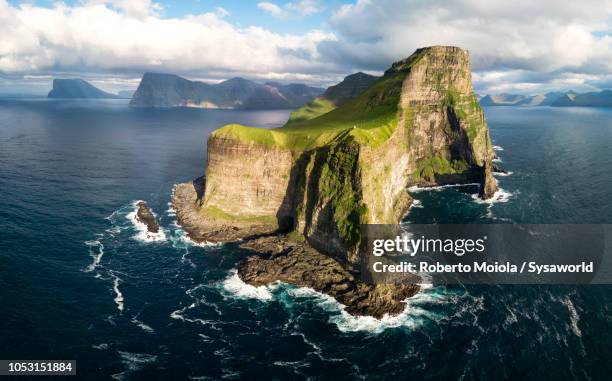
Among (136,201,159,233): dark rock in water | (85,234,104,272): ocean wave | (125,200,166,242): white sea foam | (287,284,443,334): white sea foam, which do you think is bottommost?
(287,284,443,334): white sea foam

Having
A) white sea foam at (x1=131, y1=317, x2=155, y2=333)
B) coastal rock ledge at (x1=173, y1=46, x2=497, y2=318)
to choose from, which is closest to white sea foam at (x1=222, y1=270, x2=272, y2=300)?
coastal rock ledge at (x1=173, y1=46, x2=497, y2=318)

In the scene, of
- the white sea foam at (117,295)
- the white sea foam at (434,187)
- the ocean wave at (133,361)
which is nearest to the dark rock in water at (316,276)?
the white sea foam at (117,295)

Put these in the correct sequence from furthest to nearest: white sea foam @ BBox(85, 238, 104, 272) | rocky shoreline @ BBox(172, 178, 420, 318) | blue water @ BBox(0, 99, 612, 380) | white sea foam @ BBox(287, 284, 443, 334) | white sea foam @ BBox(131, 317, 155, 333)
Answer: white sea foam @ BBox(85, 238, 104, 272) → rocky shoreline @ BBox(172, 178, 420, 318) → white sea foam @ BBox(287, 284, 443, 334) → white sea foam @ BBox(131, 317, 155, 333) → blue water @ BBox(0, 99, 612, 380)

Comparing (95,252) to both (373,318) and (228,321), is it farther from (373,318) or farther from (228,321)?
(373,318)

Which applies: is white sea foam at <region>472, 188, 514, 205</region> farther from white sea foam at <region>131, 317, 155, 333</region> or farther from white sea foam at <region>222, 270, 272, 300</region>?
white sea foam at <region>131, 317, 155, 333</region>

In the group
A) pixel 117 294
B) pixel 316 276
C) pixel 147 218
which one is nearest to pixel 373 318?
pixel 316 276
